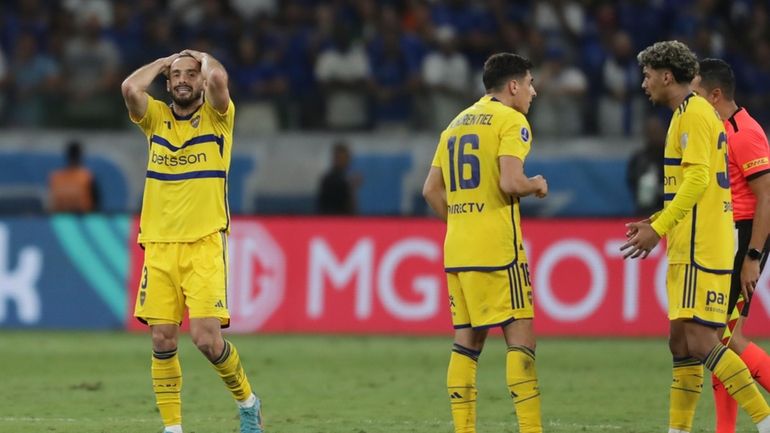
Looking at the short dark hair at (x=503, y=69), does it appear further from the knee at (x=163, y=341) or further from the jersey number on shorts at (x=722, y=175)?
the knee at (x=163, y=341)

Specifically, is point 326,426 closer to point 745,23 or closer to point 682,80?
point 682,80

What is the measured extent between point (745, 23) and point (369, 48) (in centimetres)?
577

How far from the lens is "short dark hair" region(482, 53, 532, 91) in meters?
8.62

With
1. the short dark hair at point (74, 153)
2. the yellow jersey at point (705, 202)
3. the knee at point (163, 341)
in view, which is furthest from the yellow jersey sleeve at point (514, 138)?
the short dark hair at point (74, 153)

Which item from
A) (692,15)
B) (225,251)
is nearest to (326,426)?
(225,251)

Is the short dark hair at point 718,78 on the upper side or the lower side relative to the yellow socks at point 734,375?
upper

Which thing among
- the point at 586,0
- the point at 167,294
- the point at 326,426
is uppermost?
the point at 586,0

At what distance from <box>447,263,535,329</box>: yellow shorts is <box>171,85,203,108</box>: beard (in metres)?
2.16

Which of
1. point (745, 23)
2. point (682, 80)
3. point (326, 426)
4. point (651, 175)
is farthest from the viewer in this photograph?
point (745, 23)

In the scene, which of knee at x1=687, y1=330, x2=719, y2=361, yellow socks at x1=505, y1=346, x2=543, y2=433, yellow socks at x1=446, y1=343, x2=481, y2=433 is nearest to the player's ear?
knee at x1=687, y1=330, x2=719, y2=361

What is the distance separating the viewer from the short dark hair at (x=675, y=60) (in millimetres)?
8688

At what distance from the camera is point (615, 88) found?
789 inches

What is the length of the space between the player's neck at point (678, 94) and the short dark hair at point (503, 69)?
91cm

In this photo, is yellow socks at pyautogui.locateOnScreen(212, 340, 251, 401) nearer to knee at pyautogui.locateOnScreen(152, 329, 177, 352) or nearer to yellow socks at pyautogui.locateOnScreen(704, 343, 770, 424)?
knee at pyautogui.locateOnScreen(152, 329, 177, 352)
